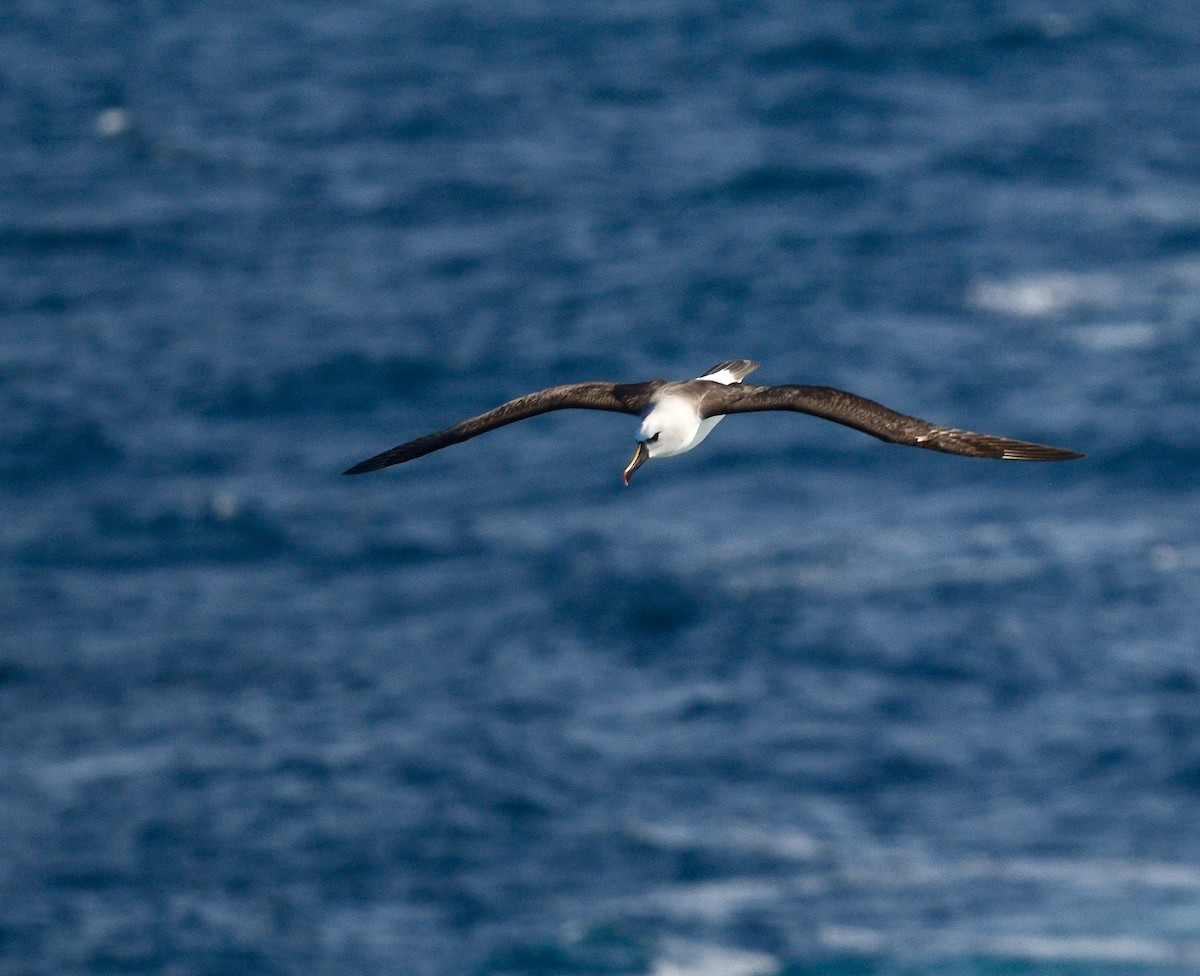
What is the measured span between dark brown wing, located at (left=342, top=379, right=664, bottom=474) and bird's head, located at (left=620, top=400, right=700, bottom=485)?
0.50m

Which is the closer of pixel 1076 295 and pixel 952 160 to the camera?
pixel 1076 295

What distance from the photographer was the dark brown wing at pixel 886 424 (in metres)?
22.9

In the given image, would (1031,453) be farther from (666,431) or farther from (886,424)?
(666,431)

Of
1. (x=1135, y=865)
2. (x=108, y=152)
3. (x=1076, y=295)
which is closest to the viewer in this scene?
(x=1135, y=865)

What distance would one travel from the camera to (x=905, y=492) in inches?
3944

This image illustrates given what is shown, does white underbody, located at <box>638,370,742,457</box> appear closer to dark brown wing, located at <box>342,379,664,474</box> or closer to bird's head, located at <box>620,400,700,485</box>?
bird's head, located at <box>620,400,700,485</box>

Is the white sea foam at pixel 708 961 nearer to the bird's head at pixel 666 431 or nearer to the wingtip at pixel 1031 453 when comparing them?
the bird's head at pixel 666 431

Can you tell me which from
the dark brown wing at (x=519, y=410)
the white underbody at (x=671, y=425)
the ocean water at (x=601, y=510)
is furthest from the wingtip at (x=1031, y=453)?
the ocean water at (x=601, y=510)

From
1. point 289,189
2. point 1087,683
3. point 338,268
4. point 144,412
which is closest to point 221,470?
point 144,412

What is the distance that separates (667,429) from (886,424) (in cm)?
288

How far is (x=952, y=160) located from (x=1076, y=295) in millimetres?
18258

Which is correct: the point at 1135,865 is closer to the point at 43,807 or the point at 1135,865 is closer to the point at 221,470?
the point at 43,807

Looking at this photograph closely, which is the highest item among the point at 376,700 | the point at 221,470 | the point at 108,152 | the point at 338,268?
the point at 108,152

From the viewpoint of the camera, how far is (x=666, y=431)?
81.5 feet
